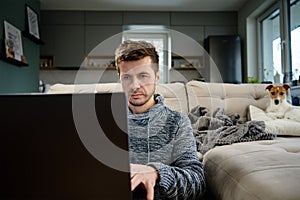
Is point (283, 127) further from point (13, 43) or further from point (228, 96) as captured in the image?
point (13, 43)

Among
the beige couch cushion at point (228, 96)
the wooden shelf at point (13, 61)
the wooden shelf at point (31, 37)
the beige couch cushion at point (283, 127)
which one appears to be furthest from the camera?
the wooden shelf at point (31, 37)

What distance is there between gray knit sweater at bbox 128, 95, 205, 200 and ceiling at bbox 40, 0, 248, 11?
4.17 metres

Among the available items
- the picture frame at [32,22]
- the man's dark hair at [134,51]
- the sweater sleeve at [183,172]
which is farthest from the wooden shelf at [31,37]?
the sweater sleeve at [183,172]

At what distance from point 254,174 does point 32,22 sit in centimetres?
439

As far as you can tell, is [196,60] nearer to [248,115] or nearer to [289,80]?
[289,80]

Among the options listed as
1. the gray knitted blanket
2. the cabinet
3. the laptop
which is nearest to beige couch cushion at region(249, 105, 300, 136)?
the gray knitted blanket

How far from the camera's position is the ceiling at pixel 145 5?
16.2 ft

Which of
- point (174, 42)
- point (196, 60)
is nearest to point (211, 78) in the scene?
point (196, 60)

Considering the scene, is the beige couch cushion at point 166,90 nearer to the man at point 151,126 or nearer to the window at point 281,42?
the man at point 151,126

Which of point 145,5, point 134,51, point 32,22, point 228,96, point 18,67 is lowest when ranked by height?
point 228,96

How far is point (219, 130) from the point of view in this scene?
1.81 meters

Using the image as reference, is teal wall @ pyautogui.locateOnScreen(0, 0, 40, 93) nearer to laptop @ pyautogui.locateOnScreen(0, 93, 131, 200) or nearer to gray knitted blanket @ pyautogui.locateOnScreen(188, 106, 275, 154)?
gray knitted blanket @ pyautogui.locateOnScreen(188, 106, 275, 154)

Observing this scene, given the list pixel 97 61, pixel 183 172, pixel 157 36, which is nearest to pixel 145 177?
pixel 183 172

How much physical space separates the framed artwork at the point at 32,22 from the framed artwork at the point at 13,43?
327 mm
